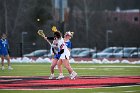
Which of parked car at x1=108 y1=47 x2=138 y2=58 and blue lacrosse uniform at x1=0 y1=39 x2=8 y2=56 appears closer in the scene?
blue lacrosse uniform at x1=0 y1=39 x2=8 y2=56

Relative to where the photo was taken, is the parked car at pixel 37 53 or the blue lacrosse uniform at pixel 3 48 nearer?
the blue lacrosse uniform at pixel 3 48

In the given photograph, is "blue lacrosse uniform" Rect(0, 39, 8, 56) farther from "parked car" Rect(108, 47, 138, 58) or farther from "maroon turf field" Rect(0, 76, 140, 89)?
"parked car" Rect(108, 47, 138, 58)

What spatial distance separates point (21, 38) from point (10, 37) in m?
2.46

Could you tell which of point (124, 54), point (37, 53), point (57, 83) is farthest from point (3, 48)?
point (37, 53)

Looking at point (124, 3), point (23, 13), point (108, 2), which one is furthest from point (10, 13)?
point (124, 3)

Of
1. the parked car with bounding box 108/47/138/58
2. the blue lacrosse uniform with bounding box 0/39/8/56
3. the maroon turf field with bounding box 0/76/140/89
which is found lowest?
the parked car with bounding box 108/47/138/58

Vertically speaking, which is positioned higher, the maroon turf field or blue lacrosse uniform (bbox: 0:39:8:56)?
blue lacrosse uniform (bbox: 0:39:8:56)

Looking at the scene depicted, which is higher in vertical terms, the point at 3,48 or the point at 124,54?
the point at 3,48

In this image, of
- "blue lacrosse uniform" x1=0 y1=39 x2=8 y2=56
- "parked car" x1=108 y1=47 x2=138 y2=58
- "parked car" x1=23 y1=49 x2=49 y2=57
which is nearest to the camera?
"blue lacrosse uniform" x1=0 y1=39 x2=8 y2=56

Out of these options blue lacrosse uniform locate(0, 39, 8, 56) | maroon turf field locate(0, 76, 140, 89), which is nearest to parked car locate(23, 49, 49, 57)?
blue lacrosse uniform locate(0, 39, 8, 56)

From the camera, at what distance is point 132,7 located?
513 ft

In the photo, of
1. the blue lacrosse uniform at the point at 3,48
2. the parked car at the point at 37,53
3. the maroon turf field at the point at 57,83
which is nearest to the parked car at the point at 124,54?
the parked car at the point at 37,53

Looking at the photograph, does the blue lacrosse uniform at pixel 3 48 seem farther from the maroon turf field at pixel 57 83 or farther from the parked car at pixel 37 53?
the parked car at pixel 37 53

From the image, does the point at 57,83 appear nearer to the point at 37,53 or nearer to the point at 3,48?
the point at 3,48
